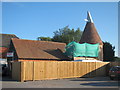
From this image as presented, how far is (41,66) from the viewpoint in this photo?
65.7ft

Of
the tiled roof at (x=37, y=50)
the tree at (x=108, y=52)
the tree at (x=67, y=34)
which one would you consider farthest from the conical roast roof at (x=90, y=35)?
the tree at (x=67, y=34)

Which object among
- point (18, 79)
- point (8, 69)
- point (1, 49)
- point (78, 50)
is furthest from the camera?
point (1, 49)

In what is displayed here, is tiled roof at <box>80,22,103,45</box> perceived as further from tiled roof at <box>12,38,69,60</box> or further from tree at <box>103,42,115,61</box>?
tree at <box>103,42,115,61</box>

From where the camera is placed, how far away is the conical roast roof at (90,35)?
142ft

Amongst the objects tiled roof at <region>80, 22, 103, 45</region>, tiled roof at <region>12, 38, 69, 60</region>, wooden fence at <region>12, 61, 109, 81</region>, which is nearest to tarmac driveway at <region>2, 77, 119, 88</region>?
wooden fence at <region>12, 61, 109, 81</region>

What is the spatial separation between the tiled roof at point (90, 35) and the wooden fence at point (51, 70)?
719 inches

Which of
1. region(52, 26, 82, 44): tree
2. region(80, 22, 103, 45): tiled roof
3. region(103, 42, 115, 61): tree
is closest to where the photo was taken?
region(80, 22, 103, 45): tiled roof

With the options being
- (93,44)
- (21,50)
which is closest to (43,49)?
(21,50)

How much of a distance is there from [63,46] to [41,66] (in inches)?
908

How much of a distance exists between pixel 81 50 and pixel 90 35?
23.8 feet

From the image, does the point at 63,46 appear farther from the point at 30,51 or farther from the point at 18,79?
the point at 18,79

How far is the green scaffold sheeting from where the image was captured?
3716 cm

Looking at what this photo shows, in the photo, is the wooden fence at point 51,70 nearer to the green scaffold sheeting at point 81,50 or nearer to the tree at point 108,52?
the green scaffold sheeting at point 81,50

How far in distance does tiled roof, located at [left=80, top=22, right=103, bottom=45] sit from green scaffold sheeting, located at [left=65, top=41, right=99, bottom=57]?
3.47 meters
